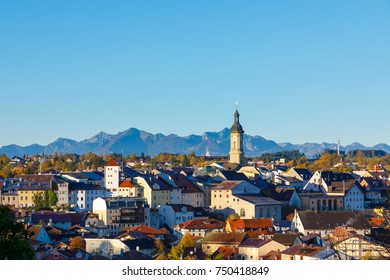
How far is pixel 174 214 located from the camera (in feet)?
67.4

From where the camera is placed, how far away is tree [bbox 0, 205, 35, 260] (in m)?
4.23

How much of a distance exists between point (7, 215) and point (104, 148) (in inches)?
2218

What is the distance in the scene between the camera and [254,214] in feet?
69.4

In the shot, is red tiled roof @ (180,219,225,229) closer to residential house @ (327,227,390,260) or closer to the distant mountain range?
residential house @ (327,227,390,260)

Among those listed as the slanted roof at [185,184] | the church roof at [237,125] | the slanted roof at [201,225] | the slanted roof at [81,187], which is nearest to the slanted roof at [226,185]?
the slanted roof at [185,184]

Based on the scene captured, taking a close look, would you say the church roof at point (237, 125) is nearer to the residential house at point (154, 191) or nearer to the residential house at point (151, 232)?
the residential house at point (154, 191)

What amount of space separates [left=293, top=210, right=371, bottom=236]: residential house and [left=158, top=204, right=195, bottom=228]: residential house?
2548mm

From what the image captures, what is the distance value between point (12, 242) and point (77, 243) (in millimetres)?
10937

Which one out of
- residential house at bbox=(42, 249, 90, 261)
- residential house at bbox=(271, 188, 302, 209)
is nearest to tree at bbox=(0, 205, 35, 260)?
residential house at bbox=(42, 249, 90, 261)

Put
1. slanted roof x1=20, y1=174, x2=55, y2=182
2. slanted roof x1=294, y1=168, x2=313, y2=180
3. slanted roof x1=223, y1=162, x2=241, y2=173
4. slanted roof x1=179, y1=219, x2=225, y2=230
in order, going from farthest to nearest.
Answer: slanted roof x1=223, y1=162, x2=241, y2=173 < slanted roof x1=294, y1=168, x2=313, y2=180 < slanted roof x1=20, y1=174, x2=55, y2=182 < slanted roof x1=179, y1=219, x2=225, y2=230

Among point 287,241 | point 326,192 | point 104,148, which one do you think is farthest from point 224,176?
point 104,148

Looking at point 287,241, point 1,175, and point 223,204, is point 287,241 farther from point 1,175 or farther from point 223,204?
point 1,175

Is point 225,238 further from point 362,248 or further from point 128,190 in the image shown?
point 128,190

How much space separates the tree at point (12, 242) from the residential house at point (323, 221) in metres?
13.6
